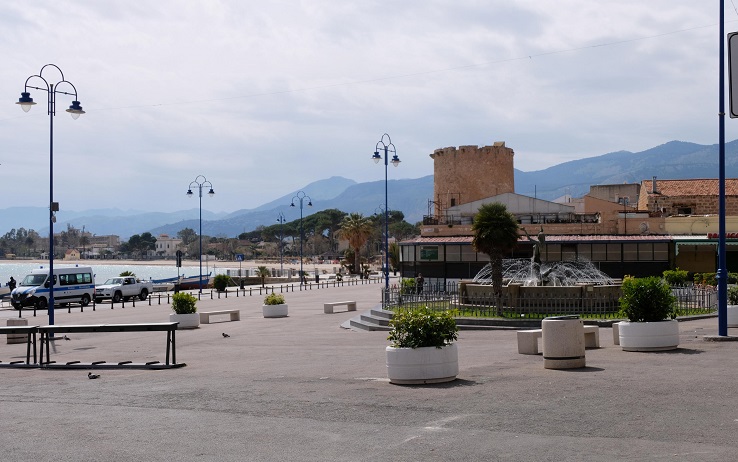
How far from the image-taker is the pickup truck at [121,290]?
5034 cm

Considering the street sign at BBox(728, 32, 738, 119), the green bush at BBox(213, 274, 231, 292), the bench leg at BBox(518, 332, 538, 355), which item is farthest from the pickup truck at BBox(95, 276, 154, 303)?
the street sign at BBox(728, 32, 738, 119)

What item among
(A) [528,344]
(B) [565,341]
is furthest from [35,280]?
(B) [565,341]

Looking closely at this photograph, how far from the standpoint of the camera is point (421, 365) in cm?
1270

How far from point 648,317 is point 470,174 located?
2317 inches

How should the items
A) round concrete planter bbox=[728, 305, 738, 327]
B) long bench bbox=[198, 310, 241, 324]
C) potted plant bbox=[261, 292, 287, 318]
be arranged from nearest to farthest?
round concrete planter bbox=[728, 305, 738, 327]
long bench bbox=[198, 310, 241, 324]
potted plant bbox=[261, 292, 287, 318]

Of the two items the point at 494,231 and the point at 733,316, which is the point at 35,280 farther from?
the point at 733,316

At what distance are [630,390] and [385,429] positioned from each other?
372 cm

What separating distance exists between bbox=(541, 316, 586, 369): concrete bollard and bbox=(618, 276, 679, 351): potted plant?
2518 millimetres

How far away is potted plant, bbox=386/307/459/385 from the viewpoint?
1270 centimetres

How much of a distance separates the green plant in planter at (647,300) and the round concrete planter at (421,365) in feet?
15.5

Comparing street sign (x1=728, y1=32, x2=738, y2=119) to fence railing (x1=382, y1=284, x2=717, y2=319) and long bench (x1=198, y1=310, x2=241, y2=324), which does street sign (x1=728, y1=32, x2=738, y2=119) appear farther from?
long bench (x1=198, y1=310, x2=241, y2=324)

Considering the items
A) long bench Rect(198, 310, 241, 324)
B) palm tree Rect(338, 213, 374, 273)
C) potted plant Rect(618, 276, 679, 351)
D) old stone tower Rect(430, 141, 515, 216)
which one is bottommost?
long bench Rect(198, 310, 241, 324)

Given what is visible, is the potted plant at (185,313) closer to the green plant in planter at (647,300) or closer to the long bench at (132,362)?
the long bench at (132,362)

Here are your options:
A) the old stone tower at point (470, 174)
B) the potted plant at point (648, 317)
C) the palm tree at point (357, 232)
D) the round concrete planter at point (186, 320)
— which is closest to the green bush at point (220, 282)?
the old stone tower at point (470, 174)
